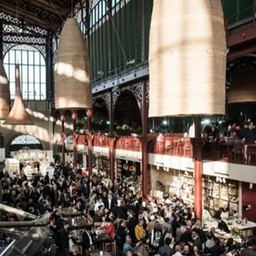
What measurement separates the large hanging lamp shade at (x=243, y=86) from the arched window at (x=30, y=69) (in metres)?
26.8

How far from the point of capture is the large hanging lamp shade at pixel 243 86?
13.9 meters

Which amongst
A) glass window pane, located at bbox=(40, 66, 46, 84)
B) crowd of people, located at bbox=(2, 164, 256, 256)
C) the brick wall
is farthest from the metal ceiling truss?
the brick wall

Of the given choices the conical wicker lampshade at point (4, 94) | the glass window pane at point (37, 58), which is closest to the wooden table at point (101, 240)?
the conical wicker lampshade at point (4, 94)

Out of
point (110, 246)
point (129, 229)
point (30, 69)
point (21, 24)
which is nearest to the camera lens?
point (129, 229)

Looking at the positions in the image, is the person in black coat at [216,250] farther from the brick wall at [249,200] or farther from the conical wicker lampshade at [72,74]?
the brick wall at [249,200]

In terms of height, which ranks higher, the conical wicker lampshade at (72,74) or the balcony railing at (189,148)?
the conical wicker lampshade at (72,74)

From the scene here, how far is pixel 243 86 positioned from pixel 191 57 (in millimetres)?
9831

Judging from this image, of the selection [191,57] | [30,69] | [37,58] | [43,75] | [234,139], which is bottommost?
[234,139]

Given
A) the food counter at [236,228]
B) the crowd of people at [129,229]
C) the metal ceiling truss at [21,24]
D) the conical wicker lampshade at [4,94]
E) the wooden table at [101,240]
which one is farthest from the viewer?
the metal ceiling truss at [21,24]

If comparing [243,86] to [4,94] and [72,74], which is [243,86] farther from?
[72,74]

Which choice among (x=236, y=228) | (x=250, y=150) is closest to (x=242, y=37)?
(x=250, y=150)

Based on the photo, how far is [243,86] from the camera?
46.3 feet

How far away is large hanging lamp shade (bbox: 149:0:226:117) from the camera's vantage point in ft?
15.7

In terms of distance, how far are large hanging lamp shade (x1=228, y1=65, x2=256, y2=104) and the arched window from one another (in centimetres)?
2678
